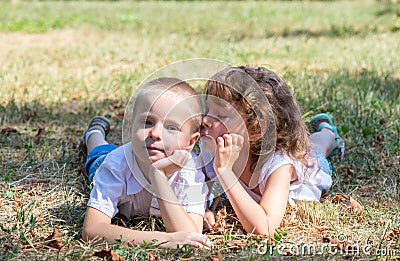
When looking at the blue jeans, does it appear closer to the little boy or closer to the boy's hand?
the little boy

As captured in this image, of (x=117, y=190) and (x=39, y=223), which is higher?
(x=117, y=190)

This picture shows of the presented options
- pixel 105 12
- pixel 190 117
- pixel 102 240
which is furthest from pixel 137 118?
pixel 105 12

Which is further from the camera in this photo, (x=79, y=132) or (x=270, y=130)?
(x=79, y=132)

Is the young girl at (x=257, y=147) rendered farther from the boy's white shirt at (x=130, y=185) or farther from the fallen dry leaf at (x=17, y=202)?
the fallen dry leaf at (x=17, y=202)

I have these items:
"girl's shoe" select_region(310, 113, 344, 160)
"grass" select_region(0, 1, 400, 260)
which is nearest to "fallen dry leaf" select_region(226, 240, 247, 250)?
"grass" select_region(0, 1, 400, 260)

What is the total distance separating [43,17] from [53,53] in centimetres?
448

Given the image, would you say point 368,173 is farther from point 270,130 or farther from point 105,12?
point 105,12

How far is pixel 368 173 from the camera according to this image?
4207 mm

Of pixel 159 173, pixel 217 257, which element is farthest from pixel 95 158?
pixel 217 257

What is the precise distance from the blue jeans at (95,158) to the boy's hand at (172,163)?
0.99 meters

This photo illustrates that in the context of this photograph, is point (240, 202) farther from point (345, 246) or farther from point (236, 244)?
point (345, 246)

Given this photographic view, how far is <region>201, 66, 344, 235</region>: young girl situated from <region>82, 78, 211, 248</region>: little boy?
155 mm

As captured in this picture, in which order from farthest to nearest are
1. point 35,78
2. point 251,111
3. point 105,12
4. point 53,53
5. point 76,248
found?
point 105,12 < point 53,53 < point 35,78 < point 251,111 < point 76,248

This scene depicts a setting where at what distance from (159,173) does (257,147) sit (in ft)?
2.28
